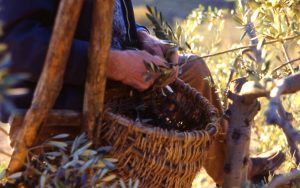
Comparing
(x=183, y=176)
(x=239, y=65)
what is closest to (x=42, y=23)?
(x=183, y=176)

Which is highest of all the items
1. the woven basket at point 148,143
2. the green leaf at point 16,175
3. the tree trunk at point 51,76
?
the tree trunk at point 51,76

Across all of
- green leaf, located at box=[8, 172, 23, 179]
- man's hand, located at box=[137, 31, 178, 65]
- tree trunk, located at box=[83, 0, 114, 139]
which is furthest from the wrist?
green leaf, located at box=[8, 172, 23, 179]

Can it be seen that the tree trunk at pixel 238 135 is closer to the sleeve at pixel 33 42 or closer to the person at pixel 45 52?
the person at pixel 45 52

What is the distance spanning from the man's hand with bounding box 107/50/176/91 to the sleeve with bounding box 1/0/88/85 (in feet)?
0.28

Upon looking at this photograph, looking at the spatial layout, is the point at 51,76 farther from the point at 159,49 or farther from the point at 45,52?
the point at 159,49

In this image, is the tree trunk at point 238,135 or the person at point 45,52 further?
the tree trunk at point 238,135

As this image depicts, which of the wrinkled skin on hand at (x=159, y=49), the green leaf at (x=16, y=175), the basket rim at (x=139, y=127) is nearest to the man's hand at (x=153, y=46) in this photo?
the wrinkled skin on hand at (x=159, y=49)

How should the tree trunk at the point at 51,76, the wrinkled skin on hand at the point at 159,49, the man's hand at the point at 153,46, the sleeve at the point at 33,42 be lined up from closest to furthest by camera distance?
the tree trunk at the point at 51,76, the sleeve at the point at 33,42, the wrinkled skin on hand at the point at 159,49, the man's hand at the point at 153,46

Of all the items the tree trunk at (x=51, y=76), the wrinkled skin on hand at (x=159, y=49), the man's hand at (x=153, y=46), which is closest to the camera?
the tree trunk at (x=51, y=76)

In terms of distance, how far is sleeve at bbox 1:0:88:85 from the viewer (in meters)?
1.51

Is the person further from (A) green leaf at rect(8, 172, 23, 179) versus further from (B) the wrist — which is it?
(A) green leaf at rect(8, 172, 23, 179)

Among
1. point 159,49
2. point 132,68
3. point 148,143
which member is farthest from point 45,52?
point 159,49

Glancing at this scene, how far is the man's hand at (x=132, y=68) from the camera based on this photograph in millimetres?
1603

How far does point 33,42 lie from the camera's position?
151 centimetres
